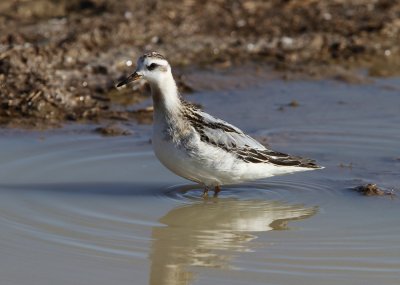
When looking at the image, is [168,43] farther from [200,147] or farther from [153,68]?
[200,147]

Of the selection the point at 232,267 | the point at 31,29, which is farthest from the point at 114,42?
the point at 232,267

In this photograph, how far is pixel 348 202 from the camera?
977cm

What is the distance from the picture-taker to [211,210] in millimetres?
9742

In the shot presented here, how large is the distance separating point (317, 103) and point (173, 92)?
4225 millimetres

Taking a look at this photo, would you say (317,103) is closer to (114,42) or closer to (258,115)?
(258,115)

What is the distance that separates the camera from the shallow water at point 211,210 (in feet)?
25.1

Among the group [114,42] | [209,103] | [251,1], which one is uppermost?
[251,1]

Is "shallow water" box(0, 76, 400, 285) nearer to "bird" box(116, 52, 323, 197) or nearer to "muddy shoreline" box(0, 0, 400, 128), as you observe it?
"bird" box(116, 52, 323, 197)

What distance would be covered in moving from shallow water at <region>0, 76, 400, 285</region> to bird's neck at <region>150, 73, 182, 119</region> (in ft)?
2.88

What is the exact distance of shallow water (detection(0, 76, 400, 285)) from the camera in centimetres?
766

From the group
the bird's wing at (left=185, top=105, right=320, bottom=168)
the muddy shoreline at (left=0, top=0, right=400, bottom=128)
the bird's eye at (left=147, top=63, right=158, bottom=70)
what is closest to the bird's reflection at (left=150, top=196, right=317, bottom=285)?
the bird's wing at (left=185, top=105, right=320, bottom=168)

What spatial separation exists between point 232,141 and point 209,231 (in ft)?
4.32

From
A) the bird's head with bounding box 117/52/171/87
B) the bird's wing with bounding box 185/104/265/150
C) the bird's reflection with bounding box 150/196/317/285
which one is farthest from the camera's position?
the bird's head with bounding box 117/52/171/87

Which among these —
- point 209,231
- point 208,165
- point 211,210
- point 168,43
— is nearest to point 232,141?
point 208,165
